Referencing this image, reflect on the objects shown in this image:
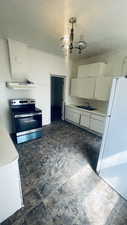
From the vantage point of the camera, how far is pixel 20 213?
1.33m

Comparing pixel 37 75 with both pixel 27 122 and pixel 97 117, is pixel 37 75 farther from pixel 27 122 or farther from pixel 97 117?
pixel 97 117

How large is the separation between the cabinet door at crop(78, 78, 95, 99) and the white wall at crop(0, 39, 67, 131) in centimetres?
84

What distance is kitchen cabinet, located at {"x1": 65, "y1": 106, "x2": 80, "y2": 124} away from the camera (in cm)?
→ 410

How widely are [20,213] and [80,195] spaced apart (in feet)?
2.83

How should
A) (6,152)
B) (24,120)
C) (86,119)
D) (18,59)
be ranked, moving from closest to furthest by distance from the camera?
(6,152)
(24,120)
(18,59)
(86,119)

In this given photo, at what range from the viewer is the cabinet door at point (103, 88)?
3.27 meters

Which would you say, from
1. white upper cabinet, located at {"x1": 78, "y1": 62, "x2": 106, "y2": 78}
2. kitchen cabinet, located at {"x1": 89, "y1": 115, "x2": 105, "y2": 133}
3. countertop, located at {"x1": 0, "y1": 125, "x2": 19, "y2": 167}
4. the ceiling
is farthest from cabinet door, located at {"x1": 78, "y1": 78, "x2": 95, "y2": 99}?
countertop, located at {"x1": 0, "y1": 125, "x2": 19, "y2": 167}

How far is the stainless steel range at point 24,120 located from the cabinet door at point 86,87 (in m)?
1.92

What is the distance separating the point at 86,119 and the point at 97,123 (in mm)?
456

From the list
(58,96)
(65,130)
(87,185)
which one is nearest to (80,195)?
(87,185)

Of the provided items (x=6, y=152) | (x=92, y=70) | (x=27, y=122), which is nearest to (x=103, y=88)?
(x=92, y=70)

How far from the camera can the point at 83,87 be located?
4.01 meters

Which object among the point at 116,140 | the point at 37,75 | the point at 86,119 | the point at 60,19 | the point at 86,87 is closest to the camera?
the point at 116,140

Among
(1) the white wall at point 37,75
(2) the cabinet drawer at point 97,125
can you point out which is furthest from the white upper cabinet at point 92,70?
(2) the cabinet drawer at point 97,125
